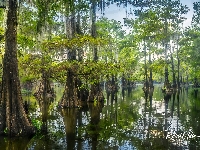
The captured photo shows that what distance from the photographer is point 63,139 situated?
43.2 feet

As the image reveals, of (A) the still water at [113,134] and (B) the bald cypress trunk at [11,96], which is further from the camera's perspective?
(B) the bald cypress trunk at [11,96]

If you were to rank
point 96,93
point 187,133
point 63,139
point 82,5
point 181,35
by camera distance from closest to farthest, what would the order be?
1. point 63,139
2. point 187,133
3. point 82,5
4. point 96,93
5. point 181,35

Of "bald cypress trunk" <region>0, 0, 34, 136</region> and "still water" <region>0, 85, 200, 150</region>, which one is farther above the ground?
"bald cypress trunk" <region>0, 0, 34, 136</region>

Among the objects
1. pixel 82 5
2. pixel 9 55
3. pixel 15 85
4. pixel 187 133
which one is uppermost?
pixel 82 5

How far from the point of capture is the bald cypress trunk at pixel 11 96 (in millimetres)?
13180

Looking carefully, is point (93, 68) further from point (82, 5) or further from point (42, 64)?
point (82, 5)

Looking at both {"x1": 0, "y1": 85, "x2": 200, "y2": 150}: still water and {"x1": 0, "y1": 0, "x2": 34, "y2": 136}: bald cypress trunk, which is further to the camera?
{"x1": 0, "y1": 0, "x2": 34, "y2": 136}: bald cypress trunk

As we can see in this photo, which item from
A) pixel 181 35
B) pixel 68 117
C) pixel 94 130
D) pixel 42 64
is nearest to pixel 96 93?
pixel 42 64

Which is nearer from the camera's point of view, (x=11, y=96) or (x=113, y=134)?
(x=11, y=96)

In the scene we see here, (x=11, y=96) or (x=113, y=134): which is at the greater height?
(x=11, y=96)

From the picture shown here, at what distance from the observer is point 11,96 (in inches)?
529

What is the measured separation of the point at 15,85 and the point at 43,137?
2.84m

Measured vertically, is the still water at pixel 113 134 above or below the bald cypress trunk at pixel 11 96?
below

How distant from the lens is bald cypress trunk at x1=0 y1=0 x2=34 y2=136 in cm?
1318
